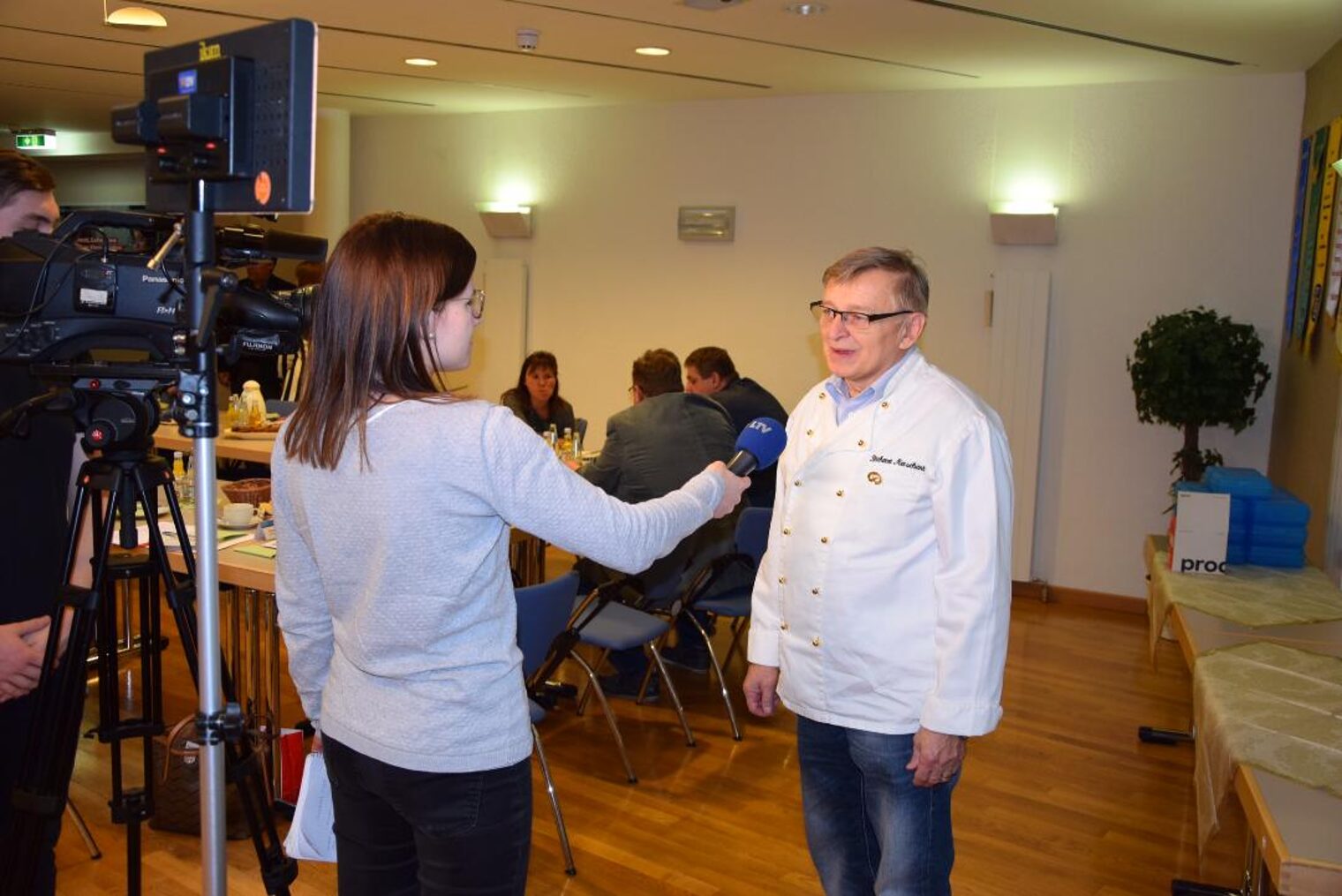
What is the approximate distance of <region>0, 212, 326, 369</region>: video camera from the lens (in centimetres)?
178

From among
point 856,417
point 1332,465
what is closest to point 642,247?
point 1332,465

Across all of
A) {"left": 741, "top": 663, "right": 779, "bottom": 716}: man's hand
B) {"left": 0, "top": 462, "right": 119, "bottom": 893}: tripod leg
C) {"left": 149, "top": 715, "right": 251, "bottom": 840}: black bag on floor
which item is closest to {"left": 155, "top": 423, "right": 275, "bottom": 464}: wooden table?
{"left": 149, "top": 715, "right": 251, "bottom": 840}: black bag on floor

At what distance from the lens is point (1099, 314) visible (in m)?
6.54

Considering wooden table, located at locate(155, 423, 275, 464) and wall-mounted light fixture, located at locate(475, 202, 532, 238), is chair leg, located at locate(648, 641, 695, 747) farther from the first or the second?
wall-mounted light fixture, located at locate(475, 202, 532, 238)

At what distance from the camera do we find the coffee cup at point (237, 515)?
3863mm

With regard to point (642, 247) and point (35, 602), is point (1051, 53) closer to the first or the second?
point (642, 247)

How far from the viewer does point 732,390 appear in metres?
5.36

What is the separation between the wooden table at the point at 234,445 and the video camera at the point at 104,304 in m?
2.34

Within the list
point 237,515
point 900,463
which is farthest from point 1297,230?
point 237,515

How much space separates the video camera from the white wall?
5.51 m

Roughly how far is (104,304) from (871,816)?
1579 mm

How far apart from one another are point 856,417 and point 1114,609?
4.99 m

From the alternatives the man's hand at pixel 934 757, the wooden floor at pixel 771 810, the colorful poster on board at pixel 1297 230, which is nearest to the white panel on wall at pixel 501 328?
the wooden floor at pixel 771 810

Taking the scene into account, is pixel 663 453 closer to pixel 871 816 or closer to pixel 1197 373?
pixel 871 816
